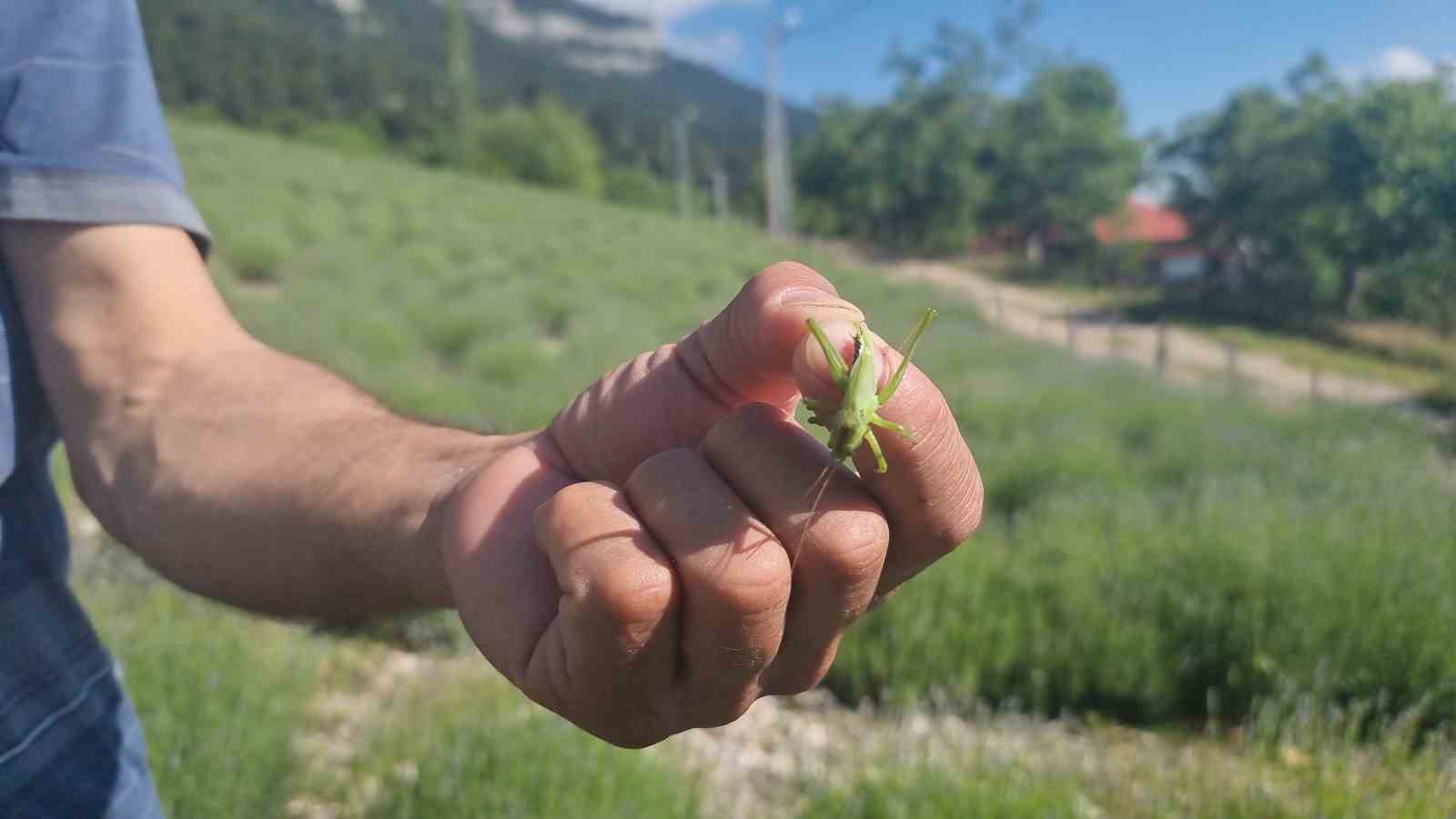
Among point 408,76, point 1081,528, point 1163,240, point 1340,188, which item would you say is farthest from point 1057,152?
point 408,76

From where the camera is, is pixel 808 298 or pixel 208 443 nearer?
pixel 808 298

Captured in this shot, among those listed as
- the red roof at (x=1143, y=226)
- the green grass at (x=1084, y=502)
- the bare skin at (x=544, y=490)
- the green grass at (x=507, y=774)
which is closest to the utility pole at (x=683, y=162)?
the red roof at (x=1143, y=226)

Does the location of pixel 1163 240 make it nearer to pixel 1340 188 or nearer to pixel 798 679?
pixel 1340 188

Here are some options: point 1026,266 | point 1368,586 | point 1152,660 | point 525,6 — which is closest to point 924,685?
point 1152,660

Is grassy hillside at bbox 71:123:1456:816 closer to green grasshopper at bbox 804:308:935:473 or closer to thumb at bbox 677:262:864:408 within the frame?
thumb at bbox 677:262:864:408

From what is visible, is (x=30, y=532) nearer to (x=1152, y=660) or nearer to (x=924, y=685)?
(x=924, y=685)
